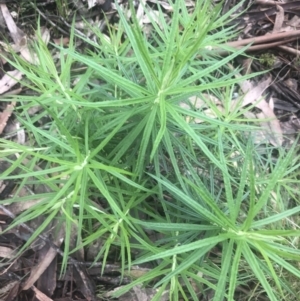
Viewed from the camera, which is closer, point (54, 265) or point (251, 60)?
point (54, 265)

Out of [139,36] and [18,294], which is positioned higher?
[139,36]

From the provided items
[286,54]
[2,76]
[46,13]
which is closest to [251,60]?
[286,54]

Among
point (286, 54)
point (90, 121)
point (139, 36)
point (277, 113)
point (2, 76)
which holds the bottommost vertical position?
point (277, 113)

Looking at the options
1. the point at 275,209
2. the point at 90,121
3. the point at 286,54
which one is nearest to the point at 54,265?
the point at 90,121

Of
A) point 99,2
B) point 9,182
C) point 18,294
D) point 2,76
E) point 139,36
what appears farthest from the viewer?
point 99,2

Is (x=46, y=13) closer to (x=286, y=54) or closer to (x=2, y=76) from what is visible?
(x=2, y=76)

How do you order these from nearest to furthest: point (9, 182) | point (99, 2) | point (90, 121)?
point (90, 121), point (9, 182), point (99, 2)
